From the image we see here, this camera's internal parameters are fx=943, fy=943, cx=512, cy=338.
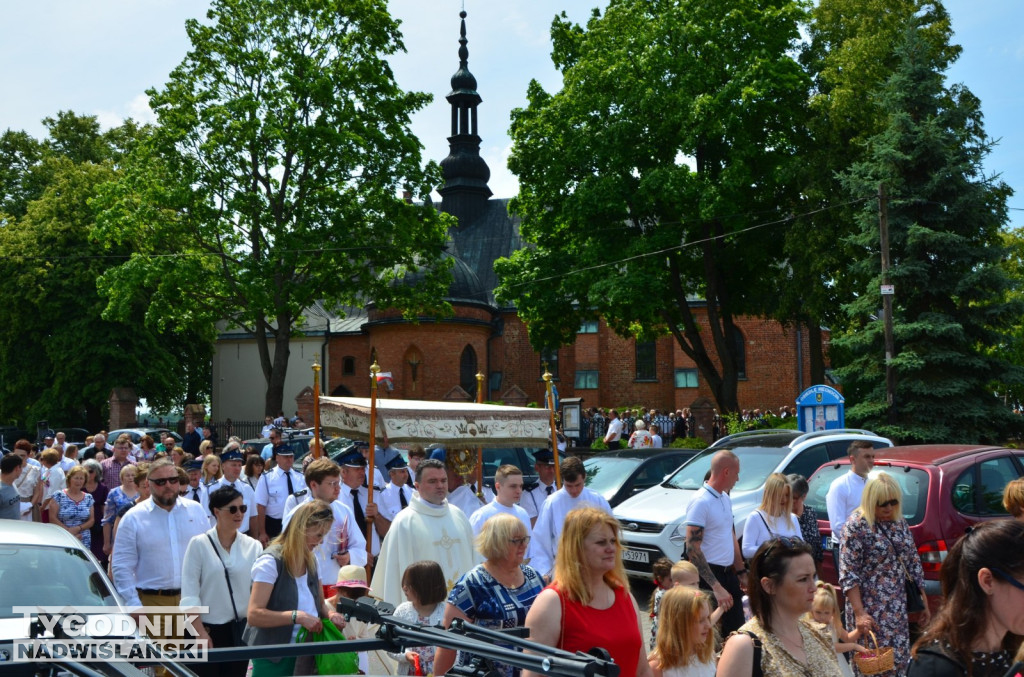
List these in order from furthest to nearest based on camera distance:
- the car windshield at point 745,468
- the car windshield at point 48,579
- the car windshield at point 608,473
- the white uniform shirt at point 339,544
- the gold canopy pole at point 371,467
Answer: the car windshield at point 608,473 < the car windshield at point 745,468 < the gold canopy pole at point 371,467 < the white uniform shirt at point 339,544 < the car windshield at point 48,579

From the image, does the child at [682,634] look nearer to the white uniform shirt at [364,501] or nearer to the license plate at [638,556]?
the white uniform shirt at [364,501]

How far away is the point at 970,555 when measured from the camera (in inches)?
114

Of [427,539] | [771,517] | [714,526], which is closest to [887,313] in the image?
[771,517]

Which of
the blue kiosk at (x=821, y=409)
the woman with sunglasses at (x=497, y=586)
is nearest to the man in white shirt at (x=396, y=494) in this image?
the woman with sunglasses at (x=497, y=586)

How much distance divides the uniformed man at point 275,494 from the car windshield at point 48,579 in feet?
15.5

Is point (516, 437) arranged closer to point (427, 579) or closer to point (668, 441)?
point (427, 579)

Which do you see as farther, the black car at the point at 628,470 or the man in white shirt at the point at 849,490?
the black car at the point at 628,470

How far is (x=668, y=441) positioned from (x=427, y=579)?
31610 millimetres

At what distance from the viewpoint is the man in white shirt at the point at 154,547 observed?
643cm

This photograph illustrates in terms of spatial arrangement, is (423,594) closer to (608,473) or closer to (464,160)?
(608,473)

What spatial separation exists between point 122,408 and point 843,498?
33.5 m

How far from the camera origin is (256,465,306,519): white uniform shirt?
10680mm

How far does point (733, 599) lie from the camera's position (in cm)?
726

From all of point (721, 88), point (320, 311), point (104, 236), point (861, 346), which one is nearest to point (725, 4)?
point (721, 88)
